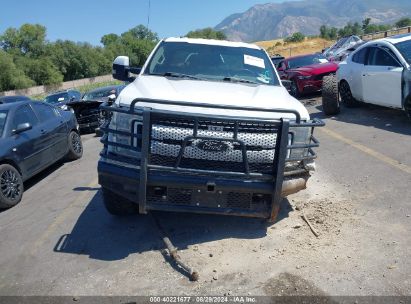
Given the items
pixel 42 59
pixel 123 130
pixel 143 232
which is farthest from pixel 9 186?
pixel 42 59

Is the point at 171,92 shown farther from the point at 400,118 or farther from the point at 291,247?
the point at 400,118

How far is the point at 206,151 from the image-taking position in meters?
3.92

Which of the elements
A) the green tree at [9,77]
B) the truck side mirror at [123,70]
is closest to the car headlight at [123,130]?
the truck side mirror at [123,70]

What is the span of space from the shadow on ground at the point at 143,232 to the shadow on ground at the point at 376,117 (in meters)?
4.54

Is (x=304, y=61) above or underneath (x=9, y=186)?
above

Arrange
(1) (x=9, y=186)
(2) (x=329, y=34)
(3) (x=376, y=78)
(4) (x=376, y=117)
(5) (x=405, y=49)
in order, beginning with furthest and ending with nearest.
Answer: (2) (x=329, y=34) < (4) (x=376, y=117) < (3) (x=376, y=78) < (5) (x=405, y=49) < (1) (x=9, y=186)

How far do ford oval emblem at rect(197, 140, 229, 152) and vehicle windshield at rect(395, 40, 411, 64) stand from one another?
618cm

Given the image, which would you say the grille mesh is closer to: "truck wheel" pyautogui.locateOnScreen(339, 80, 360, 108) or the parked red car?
"truck wheel" pyautogui.locateOnScreen(339, 80, 360, 108)

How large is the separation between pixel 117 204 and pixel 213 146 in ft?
5.09

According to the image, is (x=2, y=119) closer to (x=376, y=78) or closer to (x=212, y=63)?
(x=212, y=63)

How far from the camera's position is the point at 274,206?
13.1 feet

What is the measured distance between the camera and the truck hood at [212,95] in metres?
4.04

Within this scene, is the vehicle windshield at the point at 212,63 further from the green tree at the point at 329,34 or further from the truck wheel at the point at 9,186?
the green tree at the point at 329,34

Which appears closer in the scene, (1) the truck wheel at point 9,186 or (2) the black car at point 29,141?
(1) the truck wheel at point 9,186
